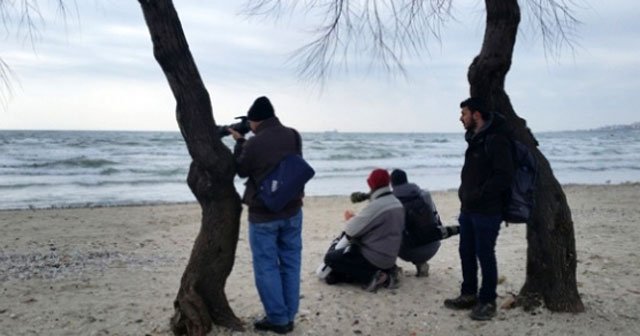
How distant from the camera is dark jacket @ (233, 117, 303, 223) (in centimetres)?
418

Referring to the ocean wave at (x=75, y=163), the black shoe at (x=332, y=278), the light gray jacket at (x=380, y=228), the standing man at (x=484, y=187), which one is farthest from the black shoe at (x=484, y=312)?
the ocean wave at (x=75, y=163)

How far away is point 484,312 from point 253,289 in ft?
7.78

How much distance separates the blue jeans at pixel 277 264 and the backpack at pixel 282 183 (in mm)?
191

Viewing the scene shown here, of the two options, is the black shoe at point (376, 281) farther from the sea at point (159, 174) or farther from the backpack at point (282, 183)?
the sea at point (159, 174)

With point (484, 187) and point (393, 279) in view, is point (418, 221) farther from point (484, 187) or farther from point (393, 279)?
point (484, 187)

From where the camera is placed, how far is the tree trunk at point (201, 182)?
3998mm

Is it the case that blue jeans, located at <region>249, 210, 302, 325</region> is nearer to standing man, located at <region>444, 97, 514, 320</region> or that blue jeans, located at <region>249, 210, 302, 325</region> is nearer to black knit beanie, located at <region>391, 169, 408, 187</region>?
standing man, located at <region>444, 97, 514, 320</region>

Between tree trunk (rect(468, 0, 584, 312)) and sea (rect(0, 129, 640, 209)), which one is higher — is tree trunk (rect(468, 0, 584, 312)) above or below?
above

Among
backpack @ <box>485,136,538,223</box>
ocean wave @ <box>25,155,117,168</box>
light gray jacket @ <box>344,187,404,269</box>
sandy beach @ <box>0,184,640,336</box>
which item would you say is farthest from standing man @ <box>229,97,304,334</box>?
ocean wave @ <box>25,155,117,168</box>

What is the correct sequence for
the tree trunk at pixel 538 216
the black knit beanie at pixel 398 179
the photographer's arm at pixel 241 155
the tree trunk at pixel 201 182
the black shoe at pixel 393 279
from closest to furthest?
the tree trunk at pixel 201 182 → the photographer's arm at pixel 241 155 → the tree trunk at pixel 538 216 → the black shoe at pixel 393 279 → the black knit beanie at pixel 398 179

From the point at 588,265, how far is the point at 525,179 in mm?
2827

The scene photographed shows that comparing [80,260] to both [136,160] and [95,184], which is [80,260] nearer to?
[95,184]

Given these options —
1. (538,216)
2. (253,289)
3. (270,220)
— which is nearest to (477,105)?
(538,216)

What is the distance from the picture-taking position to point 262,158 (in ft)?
13.7
